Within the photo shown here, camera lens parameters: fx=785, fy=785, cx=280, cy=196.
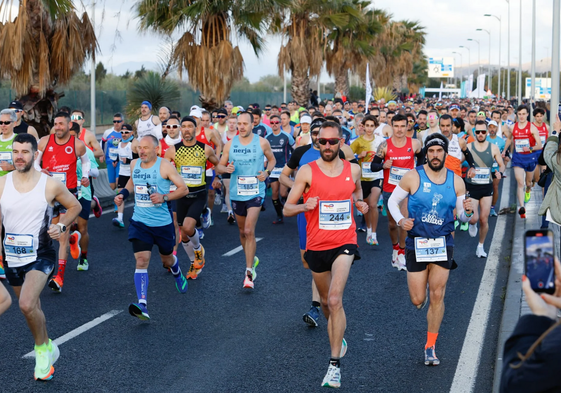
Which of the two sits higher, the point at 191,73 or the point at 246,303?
the point at 191,73

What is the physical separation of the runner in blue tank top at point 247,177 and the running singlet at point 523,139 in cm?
686

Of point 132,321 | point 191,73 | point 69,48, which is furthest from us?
point 191,73

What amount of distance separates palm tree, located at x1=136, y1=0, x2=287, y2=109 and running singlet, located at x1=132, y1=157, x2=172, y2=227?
564 inches

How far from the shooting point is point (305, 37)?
32.7m

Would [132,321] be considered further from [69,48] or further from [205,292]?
[69,48]

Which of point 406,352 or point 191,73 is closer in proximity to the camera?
point 406,352

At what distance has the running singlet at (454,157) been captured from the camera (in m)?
10.6

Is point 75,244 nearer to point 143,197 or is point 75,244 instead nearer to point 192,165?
point 192,165

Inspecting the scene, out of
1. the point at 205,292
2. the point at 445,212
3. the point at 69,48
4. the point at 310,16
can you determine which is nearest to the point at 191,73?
the point at 69,48

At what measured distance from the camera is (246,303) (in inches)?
322

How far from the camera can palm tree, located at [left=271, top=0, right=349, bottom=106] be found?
32312mm

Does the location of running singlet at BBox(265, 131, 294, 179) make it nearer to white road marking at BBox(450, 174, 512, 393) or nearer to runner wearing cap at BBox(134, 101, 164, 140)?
runner wearing cap at BBox(134, 101, 164, 140)

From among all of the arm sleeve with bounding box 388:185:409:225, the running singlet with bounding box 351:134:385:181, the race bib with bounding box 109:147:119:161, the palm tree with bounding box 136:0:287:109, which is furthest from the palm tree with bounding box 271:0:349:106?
the arm sleeve with bounding box 388:185:409:225

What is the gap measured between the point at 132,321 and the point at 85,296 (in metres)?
1.16
